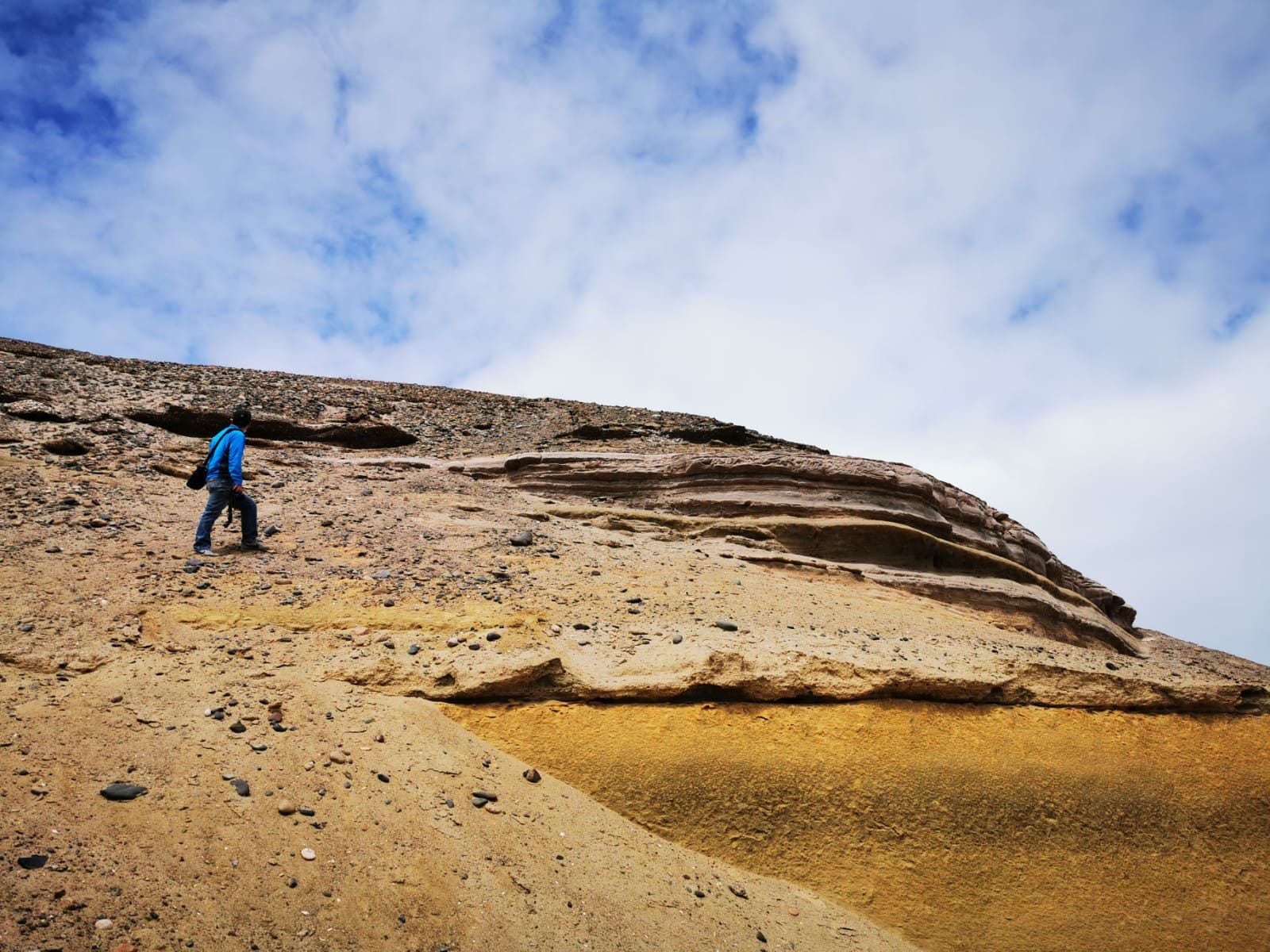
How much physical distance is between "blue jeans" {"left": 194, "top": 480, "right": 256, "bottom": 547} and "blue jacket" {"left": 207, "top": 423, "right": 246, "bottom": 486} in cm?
7

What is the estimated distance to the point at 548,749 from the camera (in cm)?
577

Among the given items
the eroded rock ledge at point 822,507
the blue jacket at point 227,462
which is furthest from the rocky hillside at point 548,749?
the eroded rock ledge at point 822,507

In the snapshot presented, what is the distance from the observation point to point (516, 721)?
5.92 metres

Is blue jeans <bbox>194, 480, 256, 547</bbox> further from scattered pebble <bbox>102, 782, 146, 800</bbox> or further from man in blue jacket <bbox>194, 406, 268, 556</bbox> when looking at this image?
scattered pebble <bbox>102, 782, 146, 800</bbox>

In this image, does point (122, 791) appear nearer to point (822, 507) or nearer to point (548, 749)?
point (548, 749)

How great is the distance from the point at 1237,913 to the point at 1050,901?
6.17 feet

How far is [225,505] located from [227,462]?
0.51 metres

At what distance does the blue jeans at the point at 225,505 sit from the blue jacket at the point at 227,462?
69mm

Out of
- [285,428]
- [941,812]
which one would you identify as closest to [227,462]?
[285,428]

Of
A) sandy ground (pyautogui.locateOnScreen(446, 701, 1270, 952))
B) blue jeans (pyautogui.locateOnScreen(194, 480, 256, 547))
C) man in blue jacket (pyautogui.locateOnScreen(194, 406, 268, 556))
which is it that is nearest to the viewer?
sandy ground (pyautogui.locateOnScreen(446, 701, 1270, 952))

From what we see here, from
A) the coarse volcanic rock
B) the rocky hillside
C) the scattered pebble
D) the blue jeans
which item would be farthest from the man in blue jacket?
the coarse volcanic rock

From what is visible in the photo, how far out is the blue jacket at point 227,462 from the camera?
27.1 feet

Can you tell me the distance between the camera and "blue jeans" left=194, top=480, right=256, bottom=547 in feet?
26.2

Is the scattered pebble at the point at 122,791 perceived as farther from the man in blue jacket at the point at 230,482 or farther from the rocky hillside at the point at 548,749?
the man in blue jacket at the point at 230,482
